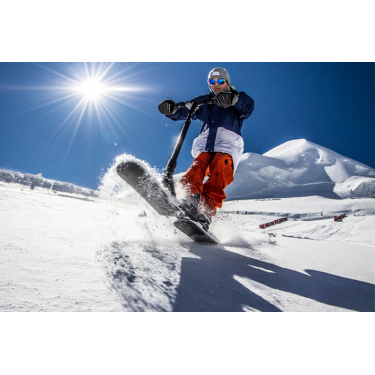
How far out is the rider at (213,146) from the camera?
2250 millimetres

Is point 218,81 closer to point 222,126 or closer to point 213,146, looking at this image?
point 222,126

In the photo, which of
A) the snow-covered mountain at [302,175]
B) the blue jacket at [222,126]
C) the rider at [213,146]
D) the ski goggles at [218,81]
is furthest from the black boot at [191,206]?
the snow-covered mountain at [302,175]

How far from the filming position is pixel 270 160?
134 ft

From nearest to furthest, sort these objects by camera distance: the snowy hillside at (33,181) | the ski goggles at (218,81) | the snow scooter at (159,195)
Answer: the snow scooter at (159,195) → the ski goggles at (218,81) → the snowy hillside at (33,181)

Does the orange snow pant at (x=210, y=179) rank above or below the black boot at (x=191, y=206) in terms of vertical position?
above

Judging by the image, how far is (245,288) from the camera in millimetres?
988

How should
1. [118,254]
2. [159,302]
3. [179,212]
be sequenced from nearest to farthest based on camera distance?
[159,302] < [118,254] < [179,212]

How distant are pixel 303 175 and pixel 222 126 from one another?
3747 centimetres

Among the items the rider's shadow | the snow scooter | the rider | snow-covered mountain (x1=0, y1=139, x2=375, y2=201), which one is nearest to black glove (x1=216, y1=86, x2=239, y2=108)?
the rider

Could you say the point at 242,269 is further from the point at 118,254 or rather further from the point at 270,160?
the point at 270,160

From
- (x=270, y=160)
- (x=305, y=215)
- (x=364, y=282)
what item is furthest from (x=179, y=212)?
(x=270, y=160)

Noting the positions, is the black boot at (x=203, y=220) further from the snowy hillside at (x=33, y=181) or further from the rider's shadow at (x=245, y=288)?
the snowy hillside at (x=33, y=181)

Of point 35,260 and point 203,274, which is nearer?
point 35,260

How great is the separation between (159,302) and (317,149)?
1957 inches
